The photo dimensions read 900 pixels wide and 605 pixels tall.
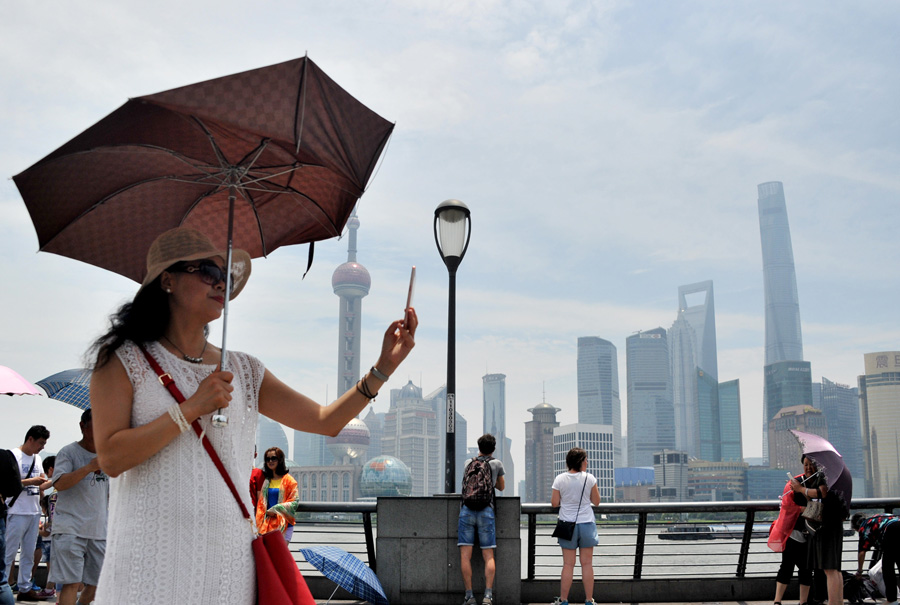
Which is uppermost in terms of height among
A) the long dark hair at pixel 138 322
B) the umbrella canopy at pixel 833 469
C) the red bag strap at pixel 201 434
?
the long dark hair at pixel 138 322

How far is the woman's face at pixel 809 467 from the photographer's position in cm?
822

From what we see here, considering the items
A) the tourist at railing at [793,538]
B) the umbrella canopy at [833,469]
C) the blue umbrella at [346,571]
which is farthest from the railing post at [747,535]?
the blue umbrella at [346,571]

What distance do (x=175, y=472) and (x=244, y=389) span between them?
0.35 meters

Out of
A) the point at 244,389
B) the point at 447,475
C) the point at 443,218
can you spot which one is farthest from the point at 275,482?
the point at 244,389

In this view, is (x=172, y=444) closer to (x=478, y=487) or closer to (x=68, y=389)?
(x=478, y=487)

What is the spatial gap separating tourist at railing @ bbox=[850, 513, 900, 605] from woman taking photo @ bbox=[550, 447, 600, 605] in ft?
10.2

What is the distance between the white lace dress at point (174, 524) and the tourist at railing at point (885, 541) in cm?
847

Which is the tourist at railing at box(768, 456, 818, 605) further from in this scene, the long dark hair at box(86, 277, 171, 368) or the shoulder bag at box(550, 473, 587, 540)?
the long dark hair at box(86, 277, 171, 368)

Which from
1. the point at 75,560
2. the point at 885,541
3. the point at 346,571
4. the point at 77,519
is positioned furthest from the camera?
the point at 885,541

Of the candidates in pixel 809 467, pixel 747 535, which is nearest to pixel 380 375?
pixel 809 467

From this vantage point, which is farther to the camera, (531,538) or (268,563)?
(531,538)

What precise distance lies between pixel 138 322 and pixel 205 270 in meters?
0.24

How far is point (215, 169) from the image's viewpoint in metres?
2.90

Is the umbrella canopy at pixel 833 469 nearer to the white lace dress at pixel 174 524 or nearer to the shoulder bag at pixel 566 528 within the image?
the shoulder bag at pixel 566 528
